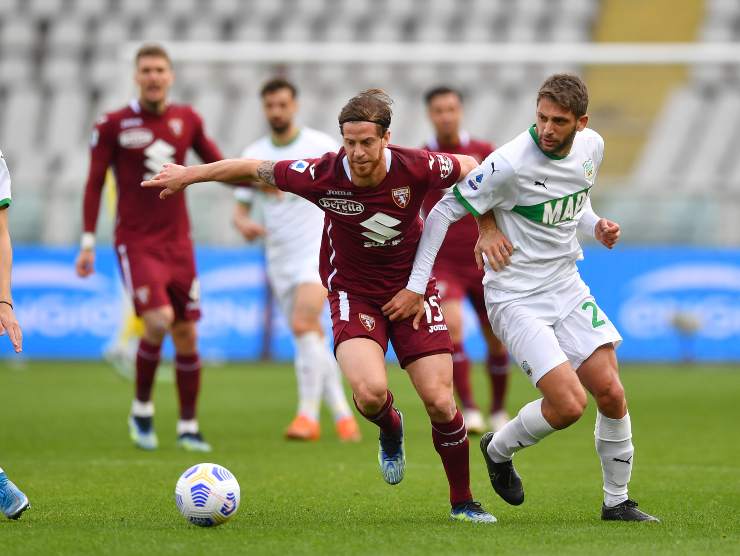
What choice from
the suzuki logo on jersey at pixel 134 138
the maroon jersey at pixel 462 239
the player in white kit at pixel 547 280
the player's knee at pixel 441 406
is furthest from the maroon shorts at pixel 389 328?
the maroon jersey at pixel 462 239

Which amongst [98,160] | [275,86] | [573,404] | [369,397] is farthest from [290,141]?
[573,404]

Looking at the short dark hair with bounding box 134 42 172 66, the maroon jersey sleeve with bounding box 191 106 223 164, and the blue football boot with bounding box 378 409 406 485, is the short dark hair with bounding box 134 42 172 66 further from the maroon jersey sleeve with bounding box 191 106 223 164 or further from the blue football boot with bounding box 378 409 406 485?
the blue football boot with bounding box 378 409 406 485

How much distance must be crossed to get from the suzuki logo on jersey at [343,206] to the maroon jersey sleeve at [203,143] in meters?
3.36

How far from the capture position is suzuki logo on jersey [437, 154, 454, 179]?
620 cm

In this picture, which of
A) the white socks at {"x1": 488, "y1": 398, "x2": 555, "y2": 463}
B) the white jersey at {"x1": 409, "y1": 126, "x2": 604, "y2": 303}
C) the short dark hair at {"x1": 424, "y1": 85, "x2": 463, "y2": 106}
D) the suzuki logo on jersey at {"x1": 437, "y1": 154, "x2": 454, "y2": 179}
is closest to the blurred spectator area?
the short dark hair at {"x1": 424, "y1": 85, "x2": 463, "y2": 106}

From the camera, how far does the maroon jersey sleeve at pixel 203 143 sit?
9422 millimetres

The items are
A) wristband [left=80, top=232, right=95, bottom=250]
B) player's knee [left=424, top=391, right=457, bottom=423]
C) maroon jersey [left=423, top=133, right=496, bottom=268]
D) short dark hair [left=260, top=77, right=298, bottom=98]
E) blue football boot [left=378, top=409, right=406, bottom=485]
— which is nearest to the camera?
player's knee [left=424, top=391, right=457, bottom=423]

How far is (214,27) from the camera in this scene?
81.7ft

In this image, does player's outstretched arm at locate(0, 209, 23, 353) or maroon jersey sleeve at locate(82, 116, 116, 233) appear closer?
player's outstretched arm at locate(0, 209, 23, 353)

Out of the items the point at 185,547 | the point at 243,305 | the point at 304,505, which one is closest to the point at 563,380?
the point at 304,505

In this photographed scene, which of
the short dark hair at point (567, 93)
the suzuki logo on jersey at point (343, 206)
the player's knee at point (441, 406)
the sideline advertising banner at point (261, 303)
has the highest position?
the short dark hair at point (567, 93)

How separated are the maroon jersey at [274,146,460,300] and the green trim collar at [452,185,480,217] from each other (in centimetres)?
6

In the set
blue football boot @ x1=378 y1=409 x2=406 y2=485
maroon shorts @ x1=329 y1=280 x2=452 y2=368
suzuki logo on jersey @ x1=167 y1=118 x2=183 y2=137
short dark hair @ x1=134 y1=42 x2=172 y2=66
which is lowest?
blue football boot @ x1=378 y1=409 x2=406 y2=485

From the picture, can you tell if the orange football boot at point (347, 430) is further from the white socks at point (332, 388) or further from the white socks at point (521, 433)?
the white socks at point (521, 433)
